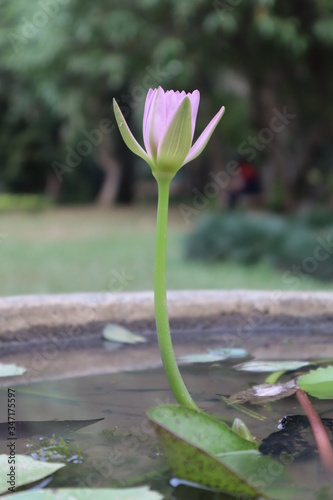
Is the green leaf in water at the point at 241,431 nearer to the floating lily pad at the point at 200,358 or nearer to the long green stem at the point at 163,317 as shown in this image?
the long green stem at the point at 163,317

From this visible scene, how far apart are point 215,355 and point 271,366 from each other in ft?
0.48

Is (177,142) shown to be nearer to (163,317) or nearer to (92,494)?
(163,317)

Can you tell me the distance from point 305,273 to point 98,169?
13754mm

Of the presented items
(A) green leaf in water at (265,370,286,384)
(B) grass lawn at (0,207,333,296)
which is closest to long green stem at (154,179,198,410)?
(A) green leaf in water at (265,370,286,384)

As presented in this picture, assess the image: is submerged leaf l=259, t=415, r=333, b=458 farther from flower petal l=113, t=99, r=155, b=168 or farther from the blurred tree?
the blurred tree

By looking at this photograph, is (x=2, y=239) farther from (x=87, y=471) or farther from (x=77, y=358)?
(x=87, y=471)

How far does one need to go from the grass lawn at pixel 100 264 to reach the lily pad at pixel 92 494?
128 inches

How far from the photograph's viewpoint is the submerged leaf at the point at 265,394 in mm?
980

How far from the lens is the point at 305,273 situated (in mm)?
4980

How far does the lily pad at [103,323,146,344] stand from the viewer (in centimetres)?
134

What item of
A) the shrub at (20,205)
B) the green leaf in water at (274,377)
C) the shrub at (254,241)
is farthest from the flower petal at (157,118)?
the shrub at (20,205)

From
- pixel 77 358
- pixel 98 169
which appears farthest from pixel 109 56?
pixel 98 169

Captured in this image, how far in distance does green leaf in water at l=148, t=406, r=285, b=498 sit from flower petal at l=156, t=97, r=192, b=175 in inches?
11.5

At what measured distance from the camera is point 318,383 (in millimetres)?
942
